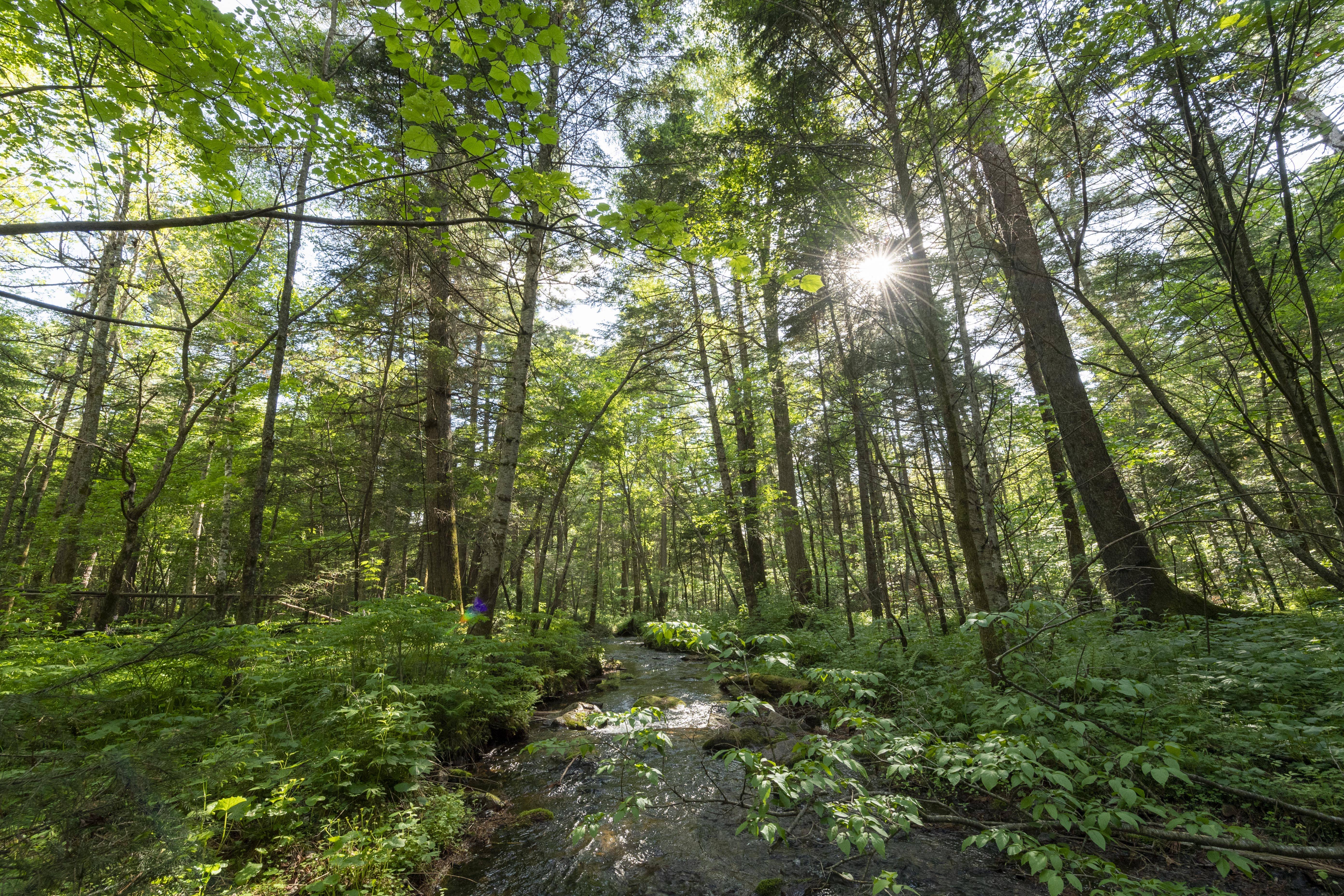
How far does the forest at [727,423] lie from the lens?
2574 mm

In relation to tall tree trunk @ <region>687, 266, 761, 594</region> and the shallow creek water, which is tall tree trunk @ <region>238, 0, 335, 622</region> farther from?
tall tree trunk @ <region>687, 266, 761, 594</region>

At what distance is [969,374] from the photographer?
4.95 m

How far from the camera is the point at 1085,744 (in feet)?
11.9

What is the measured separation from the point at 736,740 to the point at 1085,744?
11.5ft

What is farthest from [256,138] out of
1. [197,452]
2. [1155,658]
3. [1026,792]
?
[197,452]

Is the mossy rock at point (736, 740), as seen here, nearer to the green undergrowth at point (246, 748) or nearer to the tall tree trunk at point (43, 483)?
the green undergrowth at point (246, 748)

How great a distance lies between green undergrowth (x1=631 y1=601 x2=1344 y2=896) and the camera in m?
2.43

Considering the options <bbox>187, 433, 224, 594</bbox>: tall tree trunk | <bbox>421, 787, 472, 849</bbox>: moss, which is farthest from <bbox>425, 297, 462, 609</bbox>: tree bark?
<bbox>421, 787, 472, 849</bbox>: moss

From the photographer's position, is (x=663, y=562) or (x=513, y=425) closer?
(x=513, y=425)

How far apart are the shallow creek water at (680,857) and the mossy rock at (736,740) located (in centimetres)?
32

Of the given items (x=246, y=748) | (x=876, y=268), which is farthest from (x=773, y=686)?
(x=246, y=748)

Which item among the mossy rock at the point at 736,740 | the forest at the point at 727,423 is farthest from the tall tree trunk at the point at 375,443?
→ the mossy rock at the point at 736,740

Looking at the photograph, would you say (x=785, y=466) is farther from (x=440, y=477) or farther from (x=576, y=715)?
(x=440, y=477)

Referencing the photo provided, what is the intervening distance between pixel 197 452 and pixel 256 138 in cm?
1331
